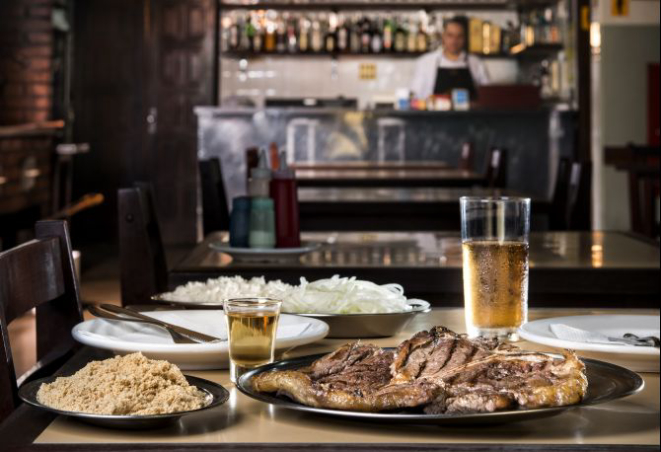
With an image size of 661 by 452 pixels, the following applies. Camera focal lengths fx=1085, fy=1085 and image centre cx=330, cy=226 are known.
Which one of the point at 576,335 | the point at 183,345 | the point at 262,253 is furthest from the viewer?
the point at 262,253

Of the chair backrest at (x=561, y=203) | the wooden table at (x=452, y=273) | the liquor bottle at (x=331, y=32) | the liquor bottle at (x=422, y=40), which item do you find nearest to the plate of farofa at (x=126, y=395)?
the wooden table at (x=452, y=273)

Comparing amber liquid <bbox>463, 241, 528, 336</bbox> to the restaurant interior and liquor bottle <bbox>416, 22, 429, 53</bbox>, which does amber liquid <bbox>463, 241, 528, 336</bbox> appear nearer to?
the restaurant interior

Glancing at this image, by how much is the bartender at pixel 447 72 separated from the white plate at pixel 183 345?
891cm

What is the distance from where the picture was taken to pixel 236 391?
1.08 m

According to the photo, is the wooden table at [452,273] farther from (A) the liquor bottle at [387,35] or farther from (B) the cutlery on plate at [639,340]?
(A) the liquor bottle at [387,35]

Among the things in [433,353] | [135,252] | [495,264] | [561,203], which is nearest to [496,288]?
[495,264]

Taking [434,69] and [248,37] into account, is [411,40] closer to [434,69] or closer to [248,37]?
[434,69]

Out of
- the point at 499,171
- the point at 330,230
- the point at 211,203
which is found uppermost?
the point at 499,171

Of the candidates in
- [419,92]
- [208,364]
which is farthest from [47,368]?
[419,92]

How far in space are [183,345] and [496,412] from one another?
0.40 metres

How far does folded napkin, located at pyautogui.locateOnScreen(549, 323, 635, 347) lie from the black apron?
354 inches

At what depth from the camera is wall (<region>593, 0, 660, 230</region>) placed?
349 inches

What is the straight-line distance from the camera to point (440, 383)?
0.92 meters

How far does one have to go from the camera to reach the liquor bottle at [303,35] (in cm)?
1041
